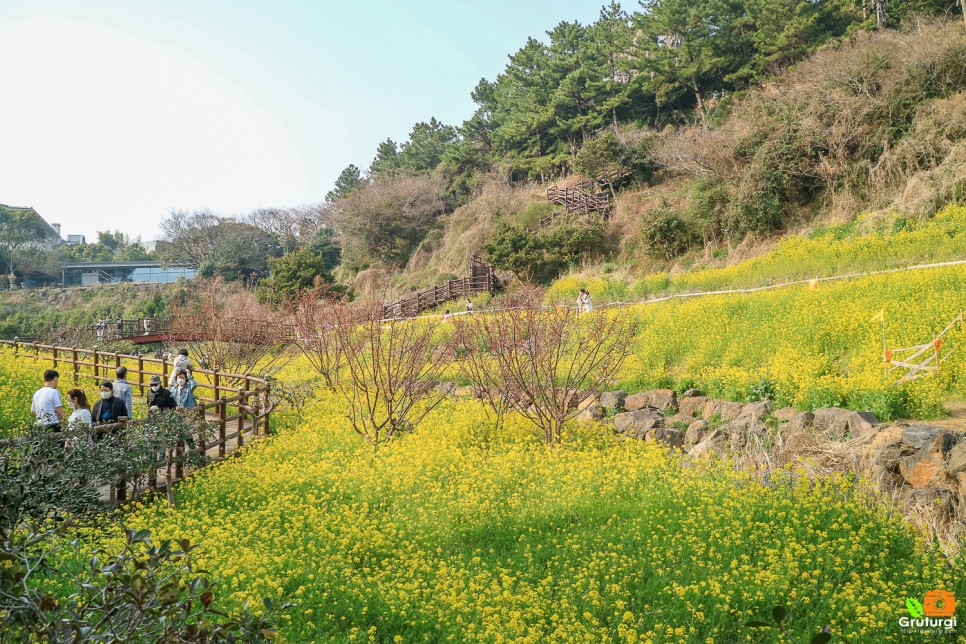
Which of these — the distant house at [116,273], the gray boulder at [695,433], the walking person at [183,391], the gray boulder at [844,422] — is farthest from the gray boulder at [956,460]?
the distant house at [116,273]

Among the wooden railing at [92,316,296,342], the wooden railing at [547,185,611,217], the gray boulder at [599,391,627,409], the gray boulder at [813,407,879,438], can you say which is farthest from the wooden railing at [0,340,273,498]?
the wooden railing at [547,185,611,217]

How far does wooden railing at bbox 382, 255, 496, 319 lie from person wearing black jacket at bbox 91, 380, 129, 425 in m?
22.4

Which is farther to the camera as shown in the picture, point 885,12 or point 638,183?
point 638,183

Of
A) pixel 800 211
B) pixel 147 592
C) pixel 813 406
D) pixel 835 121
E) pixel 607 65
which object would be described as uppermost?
pixel 607 65

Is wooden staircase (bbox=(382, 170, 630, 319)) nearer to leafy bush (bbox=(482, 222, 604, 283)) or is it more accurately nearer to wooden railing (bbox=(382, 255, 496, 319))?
wooden railing (bbox=(382, 255, 496, 319))

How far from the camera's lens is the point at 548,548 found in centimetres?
713

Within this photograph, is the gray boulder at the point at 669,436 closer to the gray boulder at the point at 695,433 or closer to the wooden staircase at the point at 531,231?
the gray boulder at the point at 695,433

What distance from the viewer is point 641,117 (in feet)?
127

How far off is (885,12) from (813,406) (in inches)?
1065

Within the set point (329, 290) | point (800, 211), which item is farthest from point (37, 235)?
point (800, 211)

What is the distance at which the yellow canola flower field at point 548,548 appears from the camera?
18.5 ft

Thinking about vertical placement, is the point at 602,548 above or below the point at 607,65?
below

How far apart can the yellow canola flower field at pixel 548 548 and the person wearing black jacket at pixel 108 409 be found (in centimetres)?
121

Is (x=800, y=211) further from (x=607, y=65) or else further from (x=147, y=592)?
(x=147, y=592)
